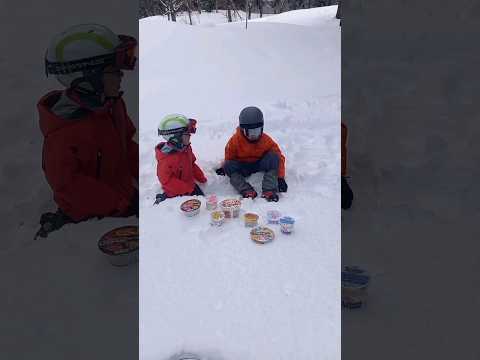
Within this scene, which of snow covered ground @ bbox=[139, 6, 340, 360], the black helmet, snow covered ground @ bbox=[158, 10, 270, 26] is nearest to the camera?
snow covered ground @ bbox=[139, 6, 340, 360]

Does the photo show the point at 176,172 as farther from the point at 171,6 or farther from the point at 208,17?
the point at 208,17

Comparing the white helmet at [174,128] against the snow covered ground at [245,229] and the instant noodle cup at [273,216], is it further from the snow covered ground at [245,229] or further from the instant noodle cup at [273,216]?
the instant noodle cup at [273,216]

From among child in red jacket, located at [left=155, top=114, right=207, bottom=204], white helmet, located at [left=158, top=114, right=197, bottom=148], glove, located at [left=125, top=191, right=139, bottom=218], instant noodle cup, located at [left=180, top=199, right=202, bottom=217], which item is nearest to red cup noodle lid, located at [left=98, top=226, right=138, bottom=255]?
glove, located at [left=125, top=191, right=139, bottom=218]

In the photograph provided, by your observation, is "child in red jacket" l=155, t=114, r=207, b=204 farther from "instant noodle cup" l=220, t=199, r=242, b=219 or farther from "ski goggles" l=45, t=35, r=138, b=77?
"ski goggles" l=45, t=35, r=138, b=77

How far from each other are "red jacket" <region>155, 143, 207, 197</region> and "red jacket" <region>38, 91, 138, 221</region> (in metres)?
0.48

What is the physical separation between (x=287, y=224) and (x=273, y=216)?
12 centimetres

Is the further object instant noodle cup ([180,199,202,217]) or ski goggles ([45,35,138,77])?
instant noodle cup ([180,199,202,217])

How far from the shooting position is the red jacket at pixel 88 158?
1.12 m

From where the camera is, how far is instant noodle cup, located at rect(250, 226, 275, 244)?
51.2 inches

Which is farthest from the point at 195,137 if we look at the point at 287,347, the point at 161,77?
the point at 287,347

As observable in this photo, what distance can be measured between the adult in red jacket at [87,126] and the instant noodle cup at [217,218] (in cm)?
33

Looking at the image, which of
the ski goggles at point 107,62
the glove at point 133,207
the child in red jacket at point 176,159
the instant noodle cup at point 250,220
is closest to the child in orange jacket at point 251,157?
the child in red jacket at point 176,159

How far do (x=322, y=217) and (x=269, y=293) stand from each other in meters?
0.50

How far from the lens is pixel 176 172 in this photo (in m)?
1.82
